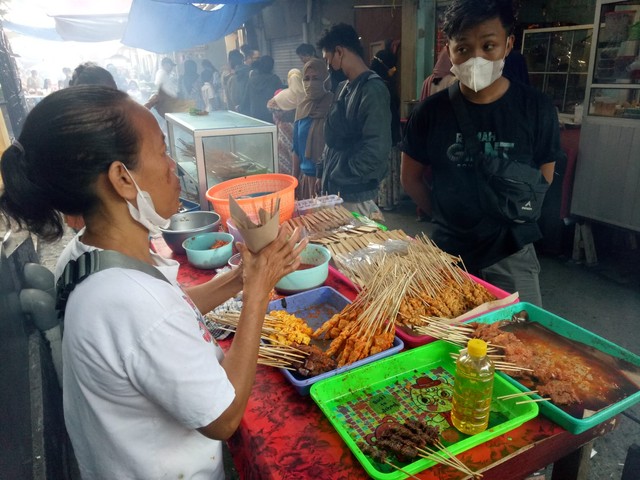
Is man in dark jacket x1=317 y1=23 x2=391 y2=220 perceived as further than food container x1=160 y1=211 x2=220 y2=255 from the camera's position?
Yes

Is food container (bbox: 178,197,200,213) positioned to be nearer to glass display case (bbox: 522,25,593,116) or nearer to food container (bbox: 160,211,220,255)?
food container (bbox: 160,211,220,255)

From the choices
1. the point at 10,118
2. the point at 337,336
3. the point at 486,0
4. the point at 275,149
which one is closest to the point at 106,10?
the point at 10,118

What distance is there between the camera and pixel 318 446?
1334 millimetres

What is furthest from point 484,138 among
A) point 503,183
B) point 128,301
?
point 128,301

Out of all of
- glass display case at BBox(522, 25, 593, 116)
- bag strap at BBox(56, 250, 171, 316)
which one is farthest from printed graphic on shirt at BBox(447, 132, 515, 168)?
glass display case at BBox(522, 25, 593, 116)

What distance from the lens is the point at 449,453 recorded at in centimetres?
122

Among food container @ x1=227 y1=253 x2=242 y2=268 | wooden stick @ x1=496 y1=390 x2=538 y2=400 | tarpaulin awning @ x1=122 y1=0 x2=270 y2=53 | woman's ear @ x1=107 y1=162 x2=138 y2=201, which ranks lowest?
wooden stick @ x1=496 y1=390 x2=538 y2=400

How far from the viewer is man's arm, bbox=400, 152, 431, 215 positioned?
290 centimetres

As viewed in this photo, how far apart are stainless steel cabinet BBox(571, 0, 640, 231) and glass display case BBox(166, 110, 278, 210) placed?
3836 mm

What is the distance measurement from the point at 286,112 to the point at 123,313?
258 inches

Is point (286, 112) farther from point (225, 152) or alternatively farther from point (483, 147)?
point (483, 147)

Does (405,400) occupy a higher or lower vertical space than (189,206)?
lower

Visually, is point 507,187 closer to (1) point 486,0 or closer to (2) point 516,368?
(1) point 486,0

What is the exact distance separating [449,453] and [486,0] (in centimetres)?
223
